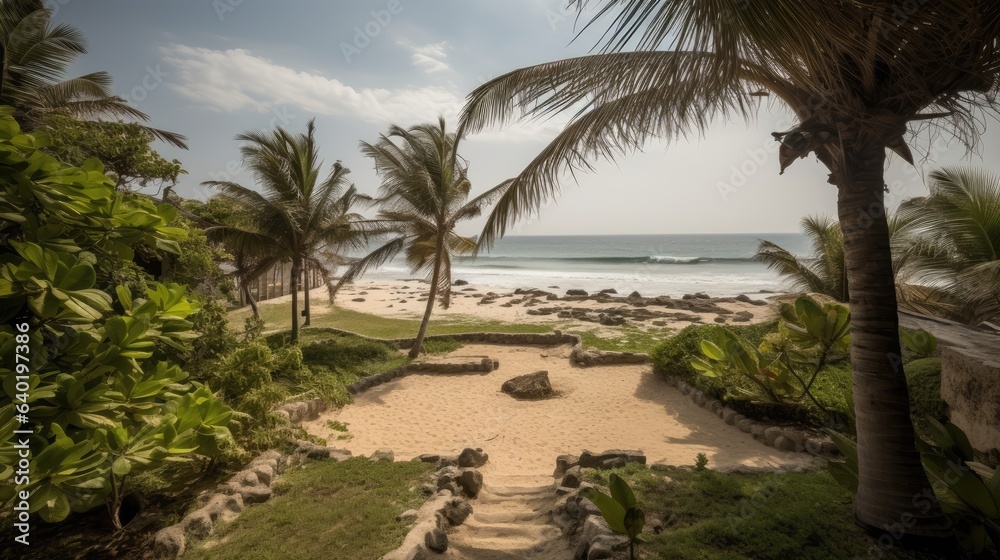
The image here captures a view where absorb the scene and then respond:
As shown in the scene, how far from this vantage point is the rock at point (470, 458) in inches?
214

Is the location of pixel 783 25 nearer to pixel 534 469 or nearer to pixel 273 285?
pixel 534 469

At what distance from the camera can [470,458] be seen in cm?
545

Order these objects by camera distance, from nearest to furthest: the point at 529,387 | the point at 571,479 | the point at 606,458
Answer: the point at 571,479, the point at 606,458, the point at 529,387

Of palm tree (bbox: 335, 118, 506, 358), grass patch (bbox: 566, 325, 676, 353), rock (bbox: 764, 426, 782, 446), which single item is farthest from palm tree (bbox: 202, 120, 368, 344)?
rock (bbox: 764, 426, 782, 446)

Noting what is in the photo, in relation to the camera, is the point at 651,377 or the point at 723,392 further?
the point at 651,377

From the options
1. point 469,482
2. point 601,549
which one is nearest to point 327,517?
point 469,482

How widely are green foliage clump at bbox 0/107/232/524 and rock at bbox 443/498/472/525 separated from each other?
8.62ft

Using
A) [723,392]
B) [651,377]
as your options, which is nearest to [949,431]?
[723,392]

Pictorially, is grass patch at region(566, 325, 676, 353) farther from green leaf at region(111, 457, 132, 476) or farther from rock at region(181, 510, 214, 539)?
green leaf at region(111, 457, 132, 476)

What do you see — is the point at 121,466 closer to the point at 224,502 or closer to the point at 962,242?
the point at 224,502

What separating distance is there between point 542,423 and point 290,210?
803 centimetres

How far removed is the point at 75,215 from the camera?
1.76 meters

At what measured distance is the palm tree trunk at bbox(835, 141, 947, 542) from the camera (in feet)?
8.70

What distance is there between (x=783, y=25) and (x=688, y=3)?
0.39m
